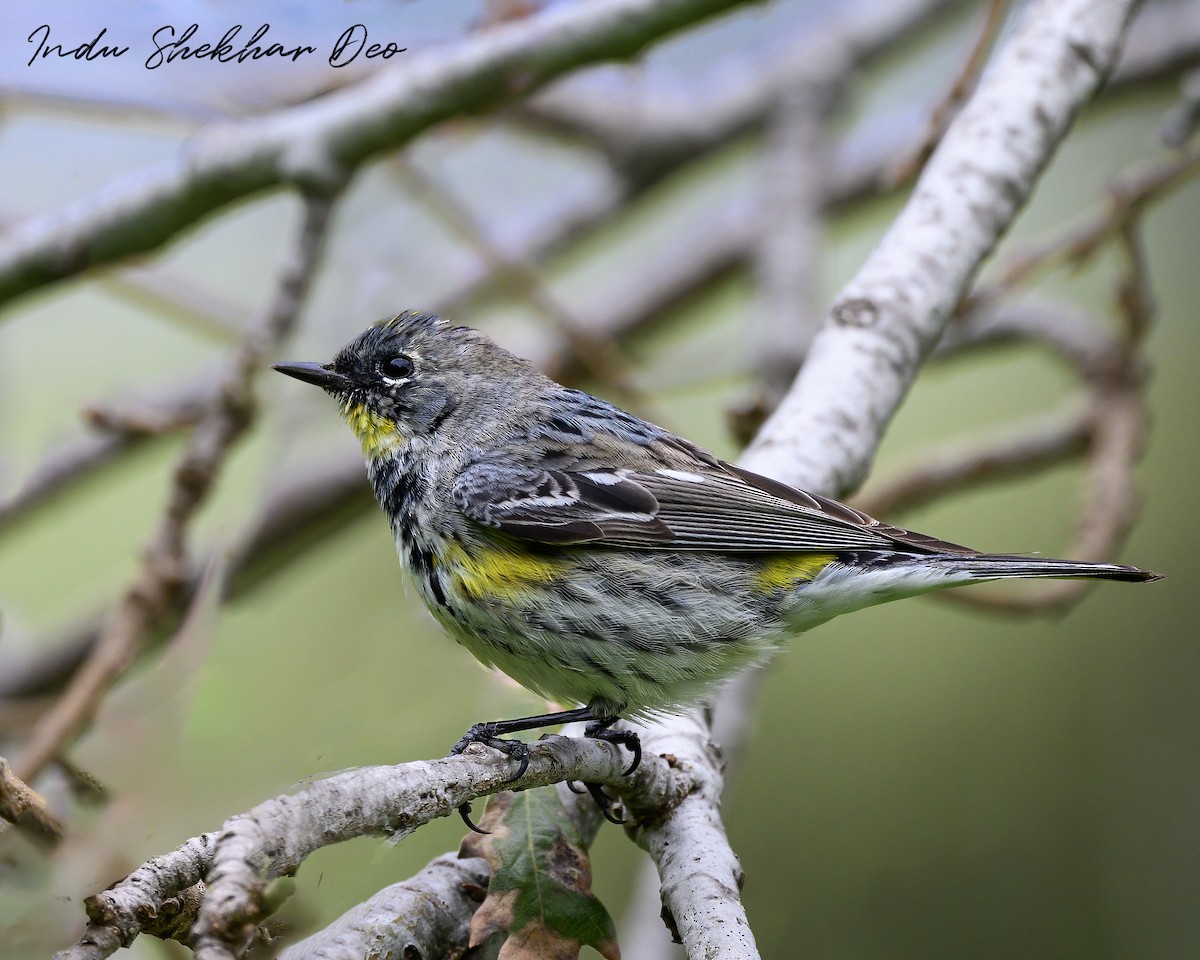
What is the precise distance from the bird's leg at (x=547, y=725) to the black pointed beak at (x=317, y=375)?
135 centimetres

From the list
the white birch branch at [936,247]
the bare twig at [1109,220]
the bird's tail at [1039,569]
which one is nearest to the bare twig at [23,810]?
the white birch branch at [936,247]

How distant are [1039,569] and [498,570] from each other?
4.74ft

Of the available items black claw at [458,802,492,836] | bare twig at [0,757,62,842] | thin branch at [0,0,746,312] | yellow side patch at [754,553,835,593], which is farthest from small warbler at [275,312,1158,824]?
bare twig at [0,757,62,842]

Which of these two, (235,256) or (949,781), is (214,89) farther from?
(949,781)

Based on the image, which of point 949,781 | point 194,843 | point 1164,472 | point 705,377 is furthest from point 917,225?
point 1164,472

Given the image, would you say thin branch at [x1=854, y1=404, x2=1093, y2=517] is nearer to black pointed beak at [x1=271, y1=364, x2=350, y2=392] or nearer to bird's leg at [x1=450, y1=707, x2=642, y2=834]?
bird's leg at [x1=450, y1=707, x2=642, y2=834]

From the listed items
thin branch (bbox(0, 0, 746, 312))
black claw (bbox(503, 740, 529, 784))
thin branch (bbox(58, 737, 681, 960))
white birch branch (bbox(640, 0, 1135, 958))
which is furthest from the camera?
thin branch (bbox(0, 0, 746, 312))

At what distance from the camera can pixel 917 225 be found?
11.7 feet

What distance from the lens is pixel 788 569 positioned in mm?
3279

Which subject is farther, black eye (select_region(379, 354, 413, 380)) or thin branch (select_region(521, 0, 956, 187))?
thin branch (select_region(521, 0, 956, 187))

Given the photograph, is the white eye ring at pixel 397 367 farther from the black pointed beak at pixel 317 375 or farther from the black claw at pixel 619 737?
the black claw at pixel 619 737

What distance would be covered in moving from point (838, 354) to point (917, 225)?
530mm

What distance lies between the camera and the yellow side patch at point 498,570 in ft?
10.2

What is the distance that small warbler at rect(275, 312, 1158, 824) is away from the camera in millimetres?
3043
